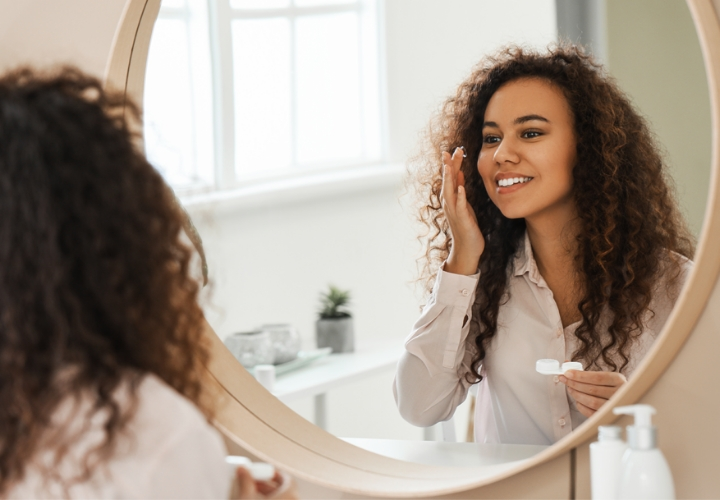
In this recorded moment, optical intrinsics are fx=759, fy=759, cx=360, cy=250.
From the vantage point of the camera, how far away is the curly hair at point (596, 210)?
95cm

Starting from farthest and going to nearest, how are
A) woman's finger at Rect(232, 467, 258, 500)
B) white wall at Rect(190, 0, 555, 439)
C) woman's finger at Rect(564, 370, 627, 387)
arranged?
1. white wall at Rect(190, 0, 555, 439)
2. woman's finger at Rect(564, 370, 627, 387)
3. woman's finger at Rect(232, 467, 258, 500)

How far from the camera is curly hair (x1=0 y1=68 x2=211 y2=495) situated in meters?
0.46

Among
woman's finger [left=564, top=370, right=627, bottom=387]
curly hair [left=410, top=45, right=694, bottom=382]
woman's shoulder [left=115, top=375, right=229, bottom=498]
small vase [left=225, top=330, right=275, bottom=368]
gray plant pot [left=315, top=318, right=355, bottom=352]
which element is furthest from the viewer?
A: gray plant pot [left=315, top=318, right=355, bottom=352]

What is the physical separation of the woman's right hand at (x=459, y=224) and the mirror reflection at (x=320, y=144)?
3.20ft

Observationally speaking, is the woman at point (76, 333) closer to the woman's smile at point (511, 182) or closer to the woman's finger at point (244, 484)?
the woman's finger at point (244, 484)

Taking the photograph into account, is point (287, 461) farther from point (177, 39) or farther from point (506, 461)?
point (177, 39)

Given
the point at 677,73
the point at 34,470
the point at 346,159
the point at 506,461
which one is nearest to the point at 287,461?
the point at 506,461

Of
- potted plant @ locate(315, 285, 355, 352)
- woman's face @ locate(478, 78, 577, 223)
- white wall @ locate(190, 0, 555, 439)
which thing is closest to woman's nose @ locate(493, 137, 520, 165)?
woman's face @ locate(478, 78, 577, 223)

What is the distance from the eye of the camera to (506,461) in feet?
2.72

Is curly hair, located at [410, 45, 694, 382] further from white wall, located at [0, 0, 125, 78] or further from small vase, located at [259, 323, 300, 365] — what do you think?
small vase, located at [259, 323, 300, 365]

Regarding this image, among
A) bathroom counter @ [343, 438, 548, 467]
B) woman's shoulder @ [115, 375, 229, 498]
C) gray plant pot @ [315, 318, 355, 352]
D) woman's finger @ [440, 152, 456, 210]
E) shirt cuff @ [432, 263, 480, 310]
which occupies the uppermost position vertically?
woman's finger @ [440, 152, 456, 210]

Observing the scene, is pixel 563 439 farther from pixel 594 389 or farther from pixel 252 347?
pixel 252 347

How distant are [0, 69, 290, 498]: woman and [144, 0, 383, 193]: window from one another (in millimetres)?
1770

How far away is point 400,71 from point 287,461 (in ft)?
7.52
